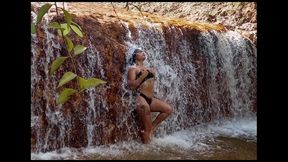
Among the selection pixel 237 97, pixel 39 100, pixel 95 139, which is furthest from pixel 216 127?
pixel 39 100

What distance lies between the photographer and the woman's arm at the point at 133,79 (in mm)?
5148

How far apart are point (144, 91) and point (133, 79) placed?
0.23 meters

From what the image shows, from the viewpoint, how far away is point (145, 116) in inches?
205

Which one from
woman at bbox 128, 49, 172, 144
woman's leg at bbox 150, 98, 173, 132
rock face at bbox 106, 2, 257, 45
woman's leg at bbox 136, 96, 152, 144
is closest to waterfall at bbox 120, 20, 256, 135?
woman at bbox 128, 49, 172, 144

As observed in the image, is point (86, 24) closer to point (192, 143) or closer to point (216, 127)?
point (192, 143)

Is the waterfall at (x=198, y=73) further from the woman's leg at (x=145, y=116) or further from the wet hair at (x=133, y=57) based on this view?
the woman's leg at (x=145, y=116)

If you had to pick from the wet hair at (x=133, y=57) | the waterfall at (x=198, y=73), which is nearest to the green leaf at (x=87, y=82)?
the wet hair at (x=133, y=57)

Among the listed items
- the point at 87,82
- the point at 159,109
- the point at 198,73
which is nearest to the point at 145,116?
the point at 159,109

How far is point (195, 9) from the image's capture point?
10.2 metres

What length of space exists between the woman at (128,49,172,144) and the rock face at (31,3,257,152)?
15 centimetres

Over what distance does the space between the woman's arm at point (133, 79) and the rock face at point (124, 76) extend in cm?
14

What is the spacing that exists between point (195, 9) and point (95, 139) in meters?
6.06

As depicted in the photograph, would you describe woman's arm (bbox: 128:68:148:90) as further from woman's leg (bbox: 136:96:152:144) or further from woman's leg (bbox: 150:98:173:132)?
woman's leg (bbox: 150:98:173:132)

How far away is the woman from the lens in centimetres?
518
